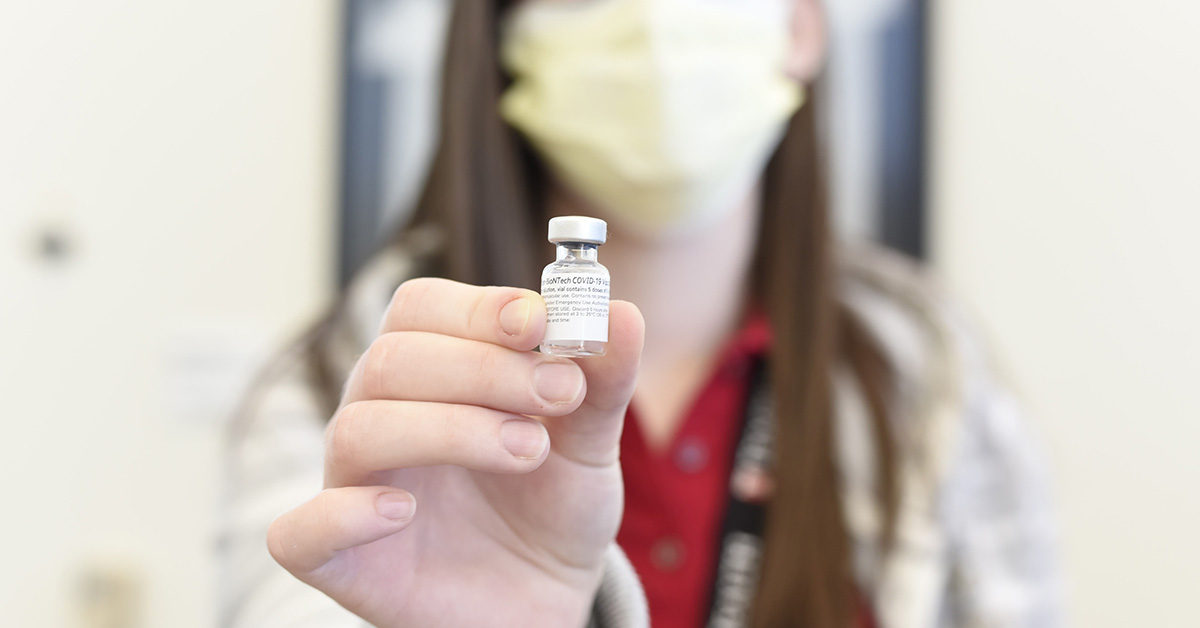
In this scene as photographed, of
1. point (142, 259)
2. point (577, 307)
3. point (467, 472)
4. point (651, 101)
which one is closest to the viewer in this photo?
point (577, 307)

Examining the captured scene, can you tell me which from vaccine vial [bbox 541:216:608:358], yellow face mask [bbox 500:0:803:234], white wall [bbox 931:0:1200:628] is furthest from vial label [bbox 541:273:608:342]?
white wall [bbox 931:0:1200:628]

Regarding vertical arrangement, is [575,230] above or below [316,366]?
above

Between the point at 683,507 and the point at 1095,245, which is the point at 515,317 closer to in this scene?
the point at 683,507

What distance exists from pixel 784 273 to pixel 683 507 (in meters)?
0.30

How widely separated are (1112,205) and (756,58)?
26.2 inches

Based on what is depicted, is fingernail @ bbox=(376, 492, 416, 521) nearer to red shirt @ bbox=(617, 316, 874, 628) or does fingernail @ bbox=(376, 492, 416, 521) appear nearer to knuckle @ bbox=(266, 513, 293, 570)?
knuckle @ bbox=(266, 513, 293, 570)

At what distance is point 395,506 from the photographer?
15.1 inches

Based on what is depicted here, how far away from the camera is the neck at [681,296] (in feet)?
2.79

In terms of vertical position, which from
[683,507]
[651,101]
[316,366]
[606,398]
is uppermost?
[651,101]

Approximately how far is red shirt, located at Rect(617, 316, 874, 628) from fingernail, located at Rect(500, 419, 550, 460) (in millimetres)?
402

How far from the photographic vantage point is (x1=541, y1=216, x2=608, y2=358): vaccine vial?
353 mm

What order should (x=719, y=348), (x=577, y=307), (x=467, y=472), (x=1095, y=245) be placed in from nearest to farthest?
(x=577, y=307) → (x=467, y=472) → (x=719, y=348) → (x=1095, y=245)

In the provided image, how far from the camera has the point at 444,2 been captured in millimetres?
1244

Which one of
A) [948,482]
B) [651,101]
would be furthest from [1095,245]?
[651,101]
